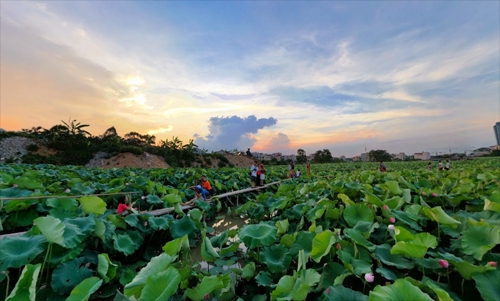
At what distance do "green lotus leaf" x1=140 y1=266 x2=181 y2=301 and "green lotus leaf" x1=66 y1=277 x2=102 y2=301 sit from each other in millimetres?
295

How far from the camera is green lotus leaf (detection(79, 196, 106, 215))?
110 inches

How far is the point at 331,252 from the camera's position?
5.38 ft

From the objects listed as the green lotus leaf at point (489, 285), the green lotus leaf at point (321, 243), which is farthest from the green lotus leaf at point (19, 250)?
the green lotus leaf at point (489, 285)

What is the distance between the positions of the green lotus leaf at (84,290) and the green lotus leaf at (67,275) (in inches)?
33.6

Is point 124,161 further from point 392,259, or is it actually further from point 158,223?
point 392,259

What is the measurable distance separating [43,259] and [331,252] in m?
2.29

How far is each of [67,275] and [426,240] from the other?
8.60 feet

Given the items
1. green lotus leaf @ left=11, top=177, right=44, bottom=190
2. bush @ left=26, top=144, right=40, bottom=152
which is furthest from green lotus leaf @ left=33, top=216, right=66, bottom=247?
bush @ left=26, top=144, right=40, bottom=152

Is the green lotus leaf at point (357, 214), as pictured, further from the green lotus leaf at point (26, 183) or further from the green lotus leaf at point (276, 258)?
the green lotus leaf at point (26, 183)

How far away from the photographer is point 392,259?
1.50 meters

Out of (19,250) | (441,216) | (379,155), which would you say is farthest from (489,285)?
(379,155)

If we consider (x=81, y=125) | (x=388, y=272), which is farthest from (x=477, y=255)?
(x=81, y=125)

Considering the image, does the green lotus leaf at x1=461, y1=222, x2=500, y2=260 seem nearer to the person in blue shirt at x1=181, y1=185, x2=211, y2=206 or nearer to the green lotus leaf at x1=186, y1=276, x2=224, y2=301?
the green lotus leaf at x1=186, y1=276, x2=224, y2=301

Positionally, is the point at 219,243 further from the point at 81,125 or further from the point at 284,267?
the point at 81,125
